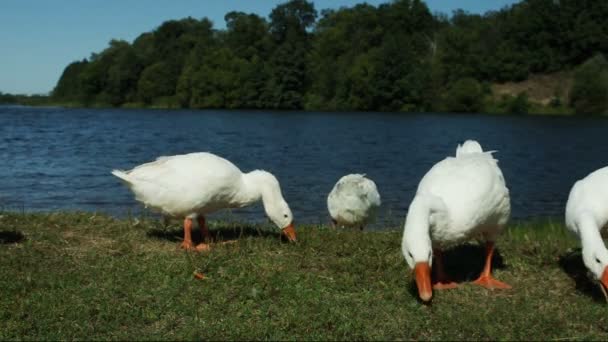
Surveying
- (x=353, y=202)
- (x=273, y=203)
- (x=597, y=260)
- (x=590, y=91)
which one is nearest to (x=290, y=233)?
(x=273, y=203)

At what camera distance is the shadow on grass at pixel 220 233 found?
26.0ft

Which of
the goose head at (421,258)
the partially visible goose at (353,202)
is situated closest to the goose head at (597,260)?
the goose head at (421,258)

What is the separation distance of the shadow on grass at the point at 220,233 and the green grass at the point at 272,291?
6 cm

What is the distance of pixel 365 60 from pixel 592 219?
245 ft

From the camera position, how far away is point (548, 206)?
669 inches

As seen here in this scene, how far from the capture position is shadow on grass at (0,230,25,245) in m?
7.37

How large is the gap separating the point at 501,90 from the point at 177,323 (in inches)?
2876

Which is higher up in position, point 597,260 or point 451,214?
point 451,214

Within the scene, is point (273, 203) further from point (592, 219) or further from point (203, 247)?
point (592, 219)

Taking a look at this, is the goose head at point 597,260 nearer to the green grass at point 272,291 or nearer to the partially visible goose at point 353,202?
the green grass at point 272,291

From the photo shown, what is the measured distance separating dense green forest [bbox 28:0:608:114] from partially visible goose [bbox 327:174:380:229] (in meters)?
60.9

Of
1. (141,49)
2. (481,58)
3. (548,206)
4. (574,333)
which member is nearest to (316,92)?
(481,58)

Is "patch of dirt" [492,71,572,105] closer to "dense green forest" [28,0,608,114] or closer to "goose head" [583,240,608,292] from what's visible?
"dense green forest" [28,0,608,114]

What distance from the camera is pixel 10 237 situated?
7.50m
